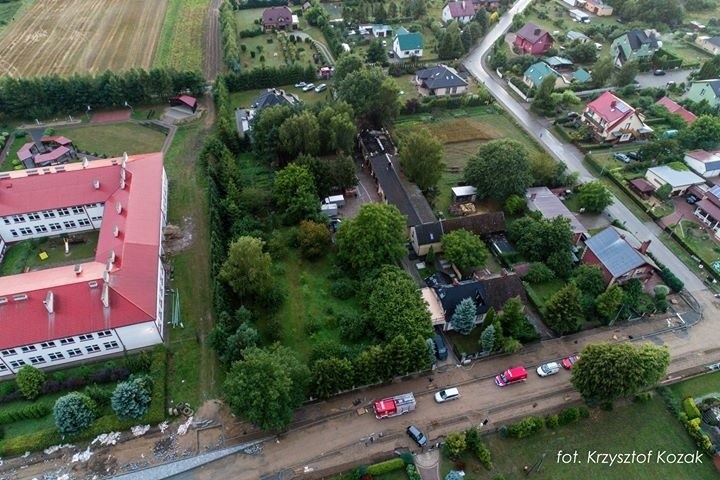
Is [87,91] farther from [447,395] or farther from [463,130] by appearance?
[447,395]

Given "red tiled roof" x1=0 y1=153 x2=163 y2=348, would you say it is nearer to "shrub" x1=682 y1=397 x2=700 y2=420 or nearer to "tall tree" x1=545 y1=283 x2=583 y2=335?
"tall tree" x1=545 y1=283 x2=583 y2=335

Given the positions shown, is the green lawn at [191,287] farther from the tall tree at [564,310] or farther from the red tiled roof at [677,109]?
the red tiled roof at [677,109]

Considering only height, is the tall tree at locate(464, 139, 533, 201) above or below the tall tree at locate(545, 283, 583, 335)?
above

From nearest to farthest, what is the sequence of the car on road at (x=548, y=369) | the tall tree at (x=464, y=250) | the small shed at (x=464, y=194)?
1. the car on road at (x=548, y=369)
2. the tall tree at (x=464, y=250)
3. the small shed at (x=464, y=194)

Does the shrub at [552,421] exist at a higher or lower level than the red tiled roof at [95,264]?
lower

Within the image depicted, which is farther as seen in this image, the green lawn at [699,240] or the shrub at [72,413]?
the green lawn at [699,240]

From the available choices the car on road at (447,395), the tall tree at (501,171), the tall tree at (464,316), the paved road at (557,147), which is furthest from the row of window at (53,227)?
the paved road at (557,147)

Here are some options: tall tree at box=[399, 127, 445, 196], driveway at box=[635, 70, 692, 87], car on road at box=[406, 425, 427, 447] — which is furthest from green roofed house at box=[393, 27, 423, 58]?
car on road at box=[406, 425, 427, 447]
